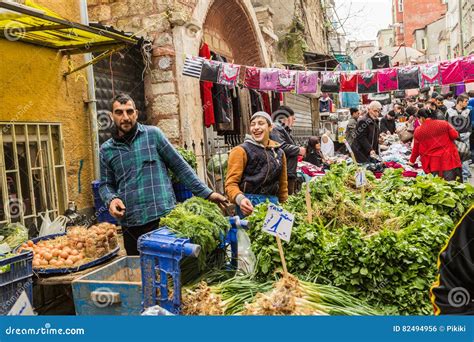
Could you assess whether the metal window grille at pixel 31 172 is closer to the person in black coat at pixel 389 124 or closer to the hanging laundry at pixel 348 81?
the hanging laundry at pixel 348 81

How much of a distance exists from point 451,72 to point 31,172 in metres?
9.08

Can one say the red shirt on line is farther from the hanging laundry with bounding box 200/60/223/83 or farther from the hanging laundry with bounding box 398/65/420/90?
the hanging laundry with bounding box 200/60/223/83

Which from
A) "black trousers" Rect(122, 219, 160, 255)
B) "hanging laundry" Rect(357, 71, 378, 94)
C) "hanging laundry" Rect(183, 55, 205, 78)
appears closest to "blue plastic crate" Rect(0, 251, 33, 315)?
"black trousers" Rect(122, 219, 160, 255)

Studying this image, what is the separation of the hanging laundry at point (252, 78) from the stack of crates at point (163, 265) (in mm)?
8286

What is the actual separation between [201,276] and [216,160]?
6.80 meters

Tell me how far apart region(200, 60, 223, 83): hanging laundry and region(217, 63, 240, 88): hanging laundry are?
4.8 inches

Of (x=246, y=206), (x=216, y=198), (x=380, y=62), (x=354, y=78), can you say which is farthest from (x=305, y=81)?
(x=380, y=62)

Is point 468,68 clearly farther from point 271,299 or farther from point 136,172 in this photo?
point 271,299

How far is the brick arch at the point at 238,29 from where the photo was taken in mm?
12162

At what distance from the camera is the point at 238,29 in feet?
44.5

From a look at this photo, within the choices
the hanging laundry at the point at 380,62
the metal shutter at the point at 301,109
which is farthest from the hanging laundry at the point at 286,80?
the hanging laundry at the point at 380,62

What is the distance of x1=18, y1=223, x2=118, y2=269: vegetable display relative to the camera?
4.38 meters

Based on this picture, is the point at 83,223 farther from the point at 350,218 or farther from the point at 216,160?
the point at 350,218

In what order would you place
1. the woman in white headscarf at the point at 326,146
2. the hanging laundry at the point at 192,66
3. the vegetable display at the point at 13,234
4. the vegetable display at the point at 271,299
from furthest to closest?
the woman in white headscarf at the point at 326,146 < the hanging laundry at the point at 192,66 < the vegetable display at the point at 13,234 < the vegetable display at the point at 271,299
